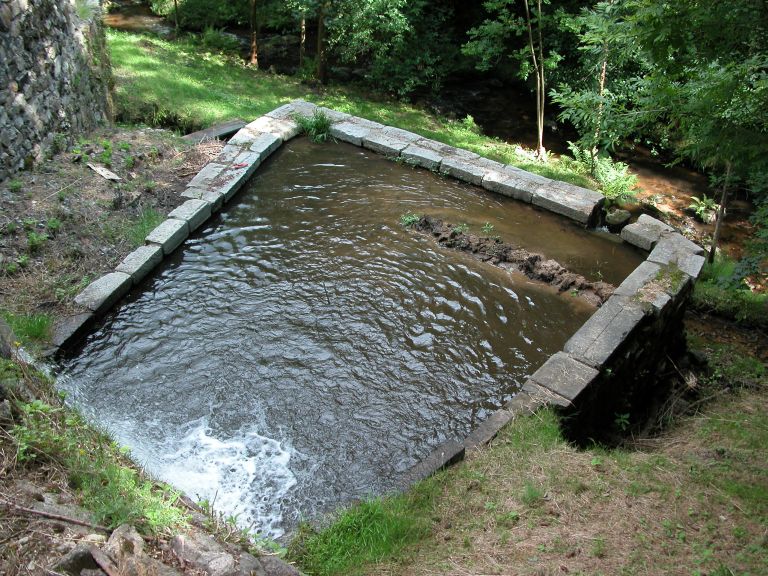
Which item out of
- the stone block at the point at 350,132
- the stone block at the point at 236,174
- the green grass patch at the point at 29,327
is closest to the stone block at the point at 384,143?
the stone block at the point at 350,132

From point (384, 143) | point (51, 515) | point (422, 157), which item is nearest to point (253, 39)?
point (384, 143)

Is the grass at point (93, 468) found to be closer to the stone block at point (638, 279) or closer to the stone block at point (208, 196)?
the stone block at point (208, 196)

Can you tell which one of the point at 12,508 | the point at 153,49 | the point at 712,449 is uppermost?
the point at 153,49

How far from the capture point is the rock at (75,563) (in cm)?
297

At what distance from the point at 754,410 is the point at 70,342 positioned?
615cm

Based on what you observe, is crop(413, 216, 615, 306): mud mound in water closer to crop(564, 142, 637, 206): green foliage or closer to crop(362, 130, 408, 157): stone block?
crop(362, 130, 408, 157): stone block

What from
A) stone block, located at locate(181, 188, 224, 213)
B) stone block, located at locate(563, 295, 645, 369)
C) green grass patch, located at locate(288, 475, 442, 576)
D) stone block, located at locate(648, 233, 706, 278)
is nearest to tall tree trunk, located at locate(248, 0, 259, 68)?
stone block, located at locate(181, 188, 224, 213)

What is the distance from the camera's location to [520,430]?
195 inches

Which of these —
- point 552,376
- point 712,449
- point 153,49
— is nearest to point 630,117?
point 552,376

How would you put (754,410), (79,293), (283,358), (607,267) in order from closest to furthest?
1. (754,410)
2. (283,358)
3. (79,293)
4. (607,267)

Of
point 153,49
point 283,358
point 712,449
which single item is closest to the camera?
point 712,449

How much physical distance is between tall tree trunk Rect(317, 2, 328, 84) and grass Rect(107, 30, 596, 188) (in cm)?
38

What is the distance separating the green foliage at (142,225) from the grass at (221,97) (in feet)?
10.6

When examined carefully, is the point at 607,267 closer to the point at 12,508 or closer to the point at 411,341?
the point at 411,341
